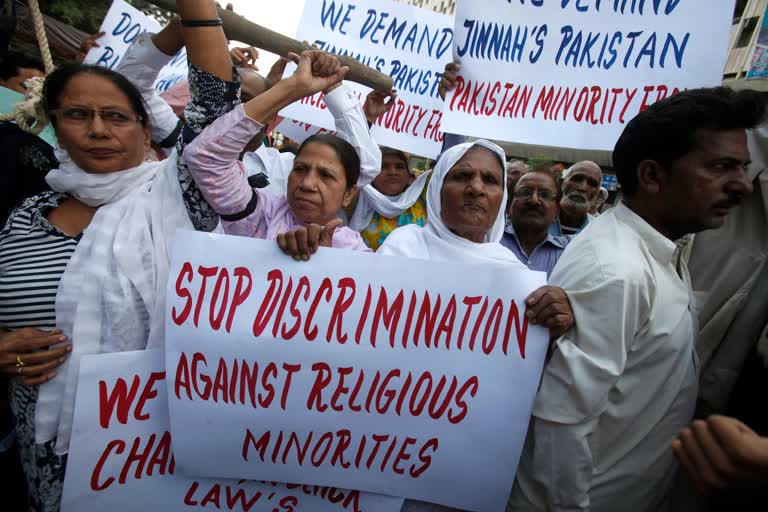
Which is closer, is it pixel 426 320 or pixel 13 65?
pixel 426 320

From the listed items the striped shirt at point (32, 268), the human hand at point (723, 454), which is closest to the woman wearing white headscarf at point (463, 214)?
the human hand at point (723, 454)

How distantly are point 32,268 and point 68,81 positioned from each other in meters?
0.62

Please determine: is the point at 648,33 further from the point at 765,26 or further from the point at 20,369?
the point at 765,26

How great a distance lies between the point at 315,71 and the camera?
150 centimetres

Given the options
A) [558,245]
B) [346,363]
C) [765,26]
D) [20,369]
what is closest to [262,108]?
[346,363]

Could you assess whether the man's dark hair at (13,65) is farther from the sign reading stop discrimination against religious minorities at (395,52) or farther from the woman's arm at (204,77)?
the woman's arm at (204,77)

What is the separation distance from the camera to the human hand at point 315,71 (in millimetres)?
1416

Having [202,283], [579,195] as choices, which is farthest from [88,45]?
[579,195]

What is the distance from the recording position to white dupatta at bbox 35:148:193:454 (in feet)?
4.34

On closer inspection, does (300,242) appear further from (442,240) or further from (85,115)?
(85,115)

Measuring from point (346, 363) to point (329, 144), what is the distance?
940mm

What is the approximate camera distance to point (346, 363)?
1.32 meters

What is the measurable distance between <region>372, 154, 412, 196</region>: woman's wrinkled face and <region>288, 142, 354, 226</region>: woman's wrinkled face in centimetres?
125

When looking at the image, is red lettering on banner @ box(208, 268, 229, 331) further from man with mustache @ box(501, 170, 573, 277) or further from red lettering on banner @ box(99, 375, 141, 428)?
man with mustache @ box(501, 170, 573, 277)
